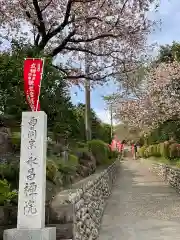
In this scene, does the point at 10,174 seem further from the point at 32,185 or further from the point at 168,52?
the point at 168,52

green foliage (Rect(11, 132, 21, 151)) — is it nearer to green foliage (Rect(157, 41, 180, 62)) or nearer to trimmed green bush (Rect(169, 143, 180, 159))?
trimmed green bush (Rect(169, 143, 180, 159))

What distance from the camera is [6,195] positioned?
6.32 meters

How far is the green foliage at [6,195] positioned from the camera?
6241 mm

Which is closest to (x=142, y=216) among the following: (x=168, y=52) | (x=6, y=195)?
(x=6, y=195)

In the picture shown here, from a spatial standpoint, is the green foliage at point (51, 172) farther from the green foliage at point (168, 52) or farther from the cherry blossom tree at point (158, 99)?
the green foliage at point (168, 52)

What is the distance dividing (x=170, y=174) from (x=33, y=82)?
539 inches

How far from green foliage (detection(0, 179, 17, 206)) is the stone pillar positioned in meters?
0.74

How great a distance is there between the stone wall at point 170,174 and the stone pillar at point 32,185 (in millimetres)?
11116

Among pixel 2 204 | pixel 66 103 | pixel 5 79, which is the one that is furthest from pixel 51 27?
pixel 2 204

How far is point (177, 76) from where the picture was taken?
22.0 m

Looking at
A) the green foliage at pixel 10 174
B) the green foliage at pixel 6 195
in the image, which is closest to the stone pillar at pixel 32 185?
the green foliage at pixel 6 195

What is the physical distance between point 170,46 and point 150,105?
666 cm

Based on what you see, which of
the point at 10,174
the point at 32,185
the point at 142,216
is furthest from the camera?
the point at 142,216

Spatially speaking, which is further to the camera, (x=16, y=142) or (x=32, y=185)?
(x=16, y=142)
